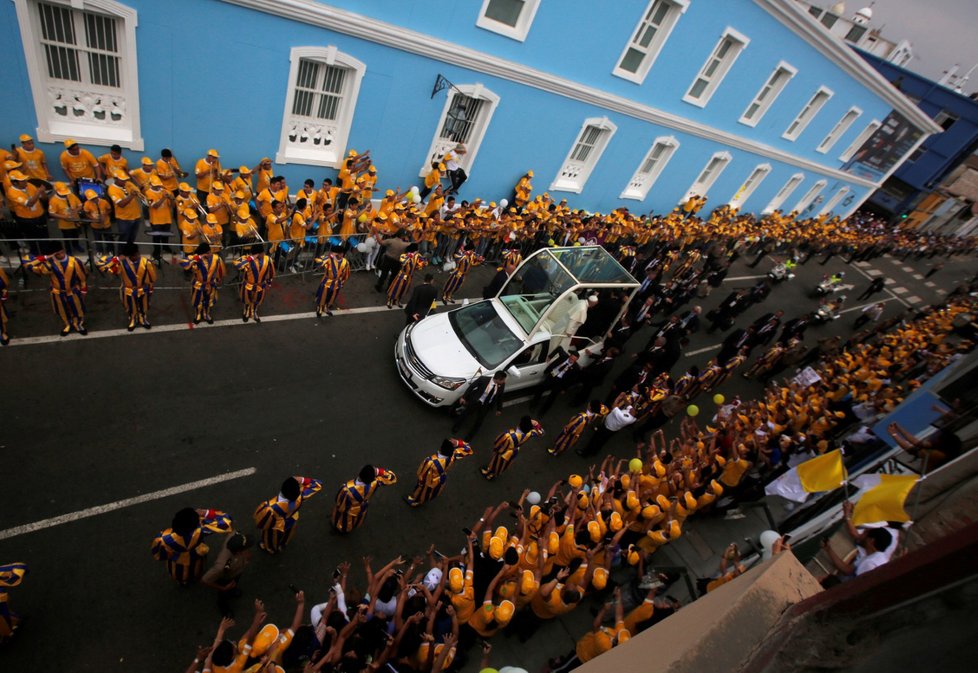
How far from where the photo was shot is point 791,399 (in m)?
10.4

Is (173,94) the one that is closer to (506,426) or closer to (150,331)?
(150,331)

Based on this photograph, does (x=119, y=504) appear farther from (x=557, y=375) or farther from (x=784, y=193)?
(x=784, y=193)

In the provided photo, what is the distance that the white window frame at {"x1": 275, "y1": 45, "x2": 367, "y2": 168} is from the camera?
412 inches

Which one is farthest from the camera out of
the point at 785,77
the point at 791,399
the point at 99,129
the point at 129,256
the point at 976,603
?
the point at 785,77

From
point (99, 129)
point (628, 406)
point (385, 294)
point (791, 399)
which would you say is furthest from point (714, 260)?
point (99, 129)

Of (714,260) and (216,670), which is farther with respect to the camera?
(714,260)

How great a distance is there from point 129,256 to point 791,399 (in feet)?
40.3

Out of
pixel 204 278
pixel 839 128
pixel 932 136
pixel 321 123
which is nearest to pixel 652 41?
pixel 321 123

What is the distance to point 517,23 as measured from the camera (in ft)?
41.3

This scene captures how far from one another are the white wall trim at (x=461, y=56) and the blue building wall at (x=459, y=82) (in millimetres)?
169

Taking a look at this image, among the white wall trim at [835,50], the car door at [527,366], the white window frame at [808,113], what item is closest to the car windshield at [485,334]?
the car door at [527,366]

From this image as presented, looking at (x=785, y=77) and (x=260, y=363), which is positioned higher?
(x=785, y=77)

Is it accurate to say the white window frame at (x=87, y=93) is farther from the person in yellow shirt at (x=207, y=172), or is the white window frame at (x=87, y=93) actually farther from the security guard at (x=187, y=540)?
the security guard at (x=187, y=540)

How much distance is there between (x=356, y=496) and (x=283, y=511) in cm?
84
